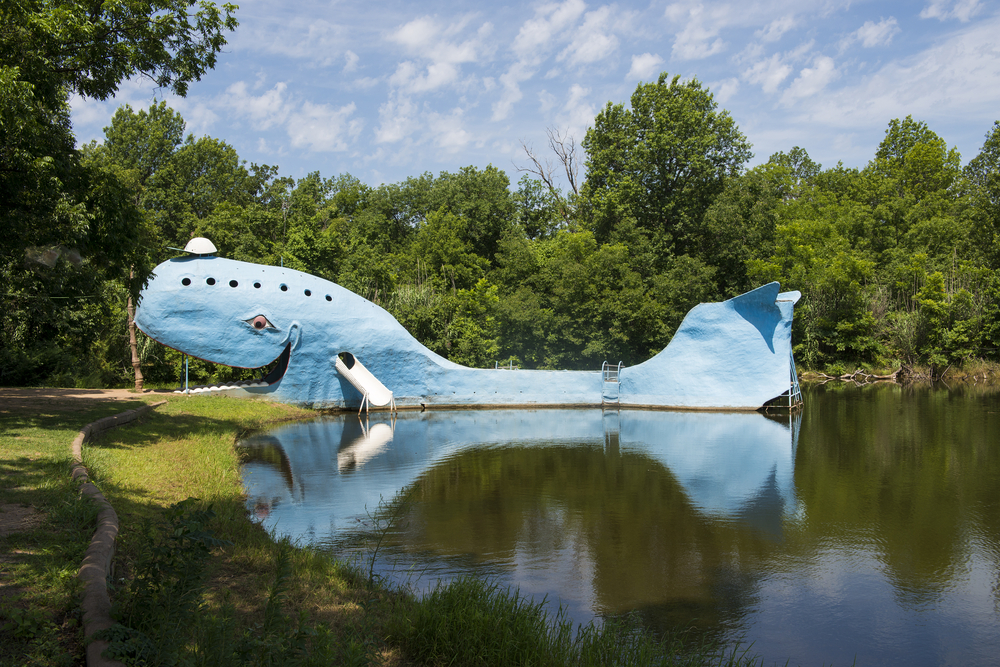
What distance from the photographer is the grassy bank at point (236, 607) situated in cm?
417

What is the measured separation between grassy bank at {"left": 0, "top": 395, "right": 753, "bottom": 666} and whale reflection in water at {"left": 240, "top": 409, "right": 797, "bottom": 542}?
206 cm

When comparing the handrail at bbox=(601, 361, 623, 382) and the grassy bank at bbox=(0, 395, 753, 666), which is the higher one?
the handrail at bbox=(601, 361, 623, 382)

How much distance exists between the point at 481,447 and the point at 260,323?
8.31 meters

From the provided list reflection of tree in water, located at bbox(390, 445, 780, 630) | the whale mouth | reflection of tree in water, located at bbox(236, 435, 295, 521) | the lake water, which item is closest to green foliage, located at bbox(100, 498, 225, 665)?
the lake water

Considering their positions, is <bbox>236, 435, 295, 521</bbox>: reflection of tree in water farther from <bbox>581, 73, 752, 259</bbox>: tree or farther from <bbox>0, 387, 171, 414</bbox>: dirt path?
<bbox>581, 73, 752, 259</bbox>: tree

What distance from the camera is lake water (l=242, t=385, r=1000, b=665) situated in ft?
23.1

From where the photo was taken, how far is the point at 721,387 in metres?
22.3

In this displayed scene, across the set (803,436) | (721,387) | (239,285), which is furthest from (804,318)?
(239,285)

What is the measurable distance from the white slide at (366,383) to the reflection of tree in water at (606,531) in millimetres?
7356

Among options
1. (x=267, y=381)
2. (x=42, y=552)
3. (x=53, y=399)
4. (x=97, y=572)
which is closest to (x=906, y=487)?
(x=97, y=572)

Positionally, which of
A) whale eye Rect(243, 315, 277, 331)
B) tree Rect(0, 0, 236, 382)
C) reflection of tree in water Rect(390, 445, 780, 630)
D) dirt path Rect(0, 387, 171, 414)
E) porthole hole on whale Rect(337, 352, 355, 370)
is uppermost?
tree Rect(0, 0, 236, 382)

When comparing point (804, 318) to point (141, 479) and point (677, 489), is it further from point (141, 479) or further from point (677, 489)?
point (141, 479)

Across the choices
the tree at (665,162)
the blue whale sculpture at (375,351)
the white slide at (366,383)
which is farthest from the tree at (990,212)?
the white slide at (366,383)

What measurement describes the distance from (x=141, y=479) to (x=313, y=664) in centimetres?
637
